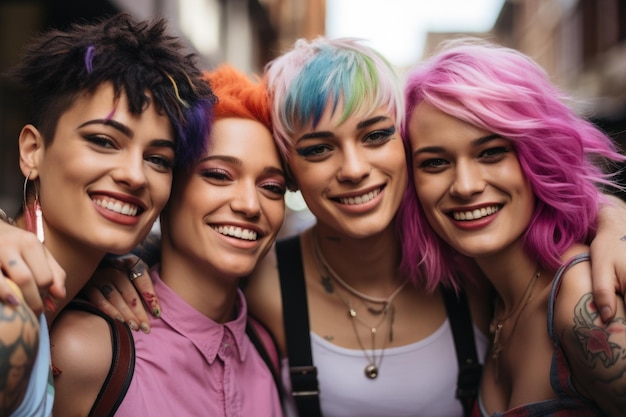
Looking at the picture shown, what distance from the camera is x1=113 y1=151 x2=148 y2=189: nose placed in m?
2.01

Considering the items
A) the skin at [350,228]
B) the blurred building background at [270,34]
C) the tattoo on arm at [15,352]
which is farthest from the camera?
the blurred building background at [270,34]

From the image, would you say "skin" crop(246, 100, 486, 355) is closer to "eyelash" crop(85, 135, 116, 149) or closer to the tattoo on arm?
"eyelash" crop(85, 135, 116, 149)

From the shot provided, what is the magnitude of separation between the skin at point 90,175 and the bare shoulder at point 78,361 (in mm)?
88

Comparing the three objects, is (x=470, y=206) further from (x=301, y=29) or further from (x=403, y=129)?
(x=301, y=29)

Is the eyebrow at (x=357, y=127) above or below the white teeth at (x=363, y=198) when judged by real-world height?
above

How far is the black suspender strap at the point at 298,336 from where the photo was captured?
8.96 feet

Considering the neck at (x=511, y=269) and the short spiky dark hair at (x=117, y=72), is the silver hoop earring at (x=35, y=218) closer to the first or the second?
the short spiky dark hair at (x=117, y=72)

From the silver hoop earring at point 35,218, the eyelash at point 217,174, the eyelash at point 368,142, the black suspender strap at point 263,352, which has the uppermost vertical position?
the eyelash at point 368,142

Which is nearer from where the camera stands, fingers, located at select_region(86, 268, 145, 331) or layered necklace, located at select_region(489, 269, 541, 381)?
fingers, located at select_region(86, 268, 145, 331)

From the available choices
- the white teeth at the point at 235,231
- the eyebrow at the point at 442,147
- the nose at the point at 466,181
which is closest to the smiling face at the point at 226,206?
the white teeth at the point at 235,231

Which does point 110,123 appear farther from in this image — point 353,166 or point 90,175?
point 353,166

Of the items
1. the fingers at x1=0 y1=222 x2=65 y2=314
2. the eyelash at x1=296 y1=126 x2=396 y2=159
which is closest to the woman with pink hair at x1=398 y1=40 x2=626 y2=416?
the eyelash at x1=296 y1=126 x2=396 y2=159

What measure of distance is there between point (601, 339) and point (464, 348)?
109cm

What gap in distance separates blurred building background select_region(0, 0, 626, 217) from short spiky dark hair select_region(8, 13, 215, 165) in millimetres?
313
